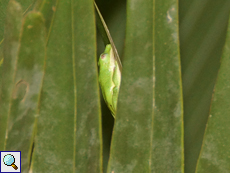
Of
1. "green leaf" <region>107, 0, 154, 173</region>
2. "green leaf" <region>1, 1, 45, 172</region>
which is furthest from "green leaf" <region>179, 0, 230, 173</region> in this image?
"green leaf" <region>1, 1, 45, 172</region>

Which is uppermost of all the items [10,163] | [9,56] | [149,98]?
[9,56]

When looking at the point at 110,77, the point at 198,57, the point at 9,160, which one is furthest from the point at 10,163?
A: the point at 198,57

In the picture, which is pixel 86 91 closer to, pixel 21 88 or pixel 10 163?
pixel 21 88

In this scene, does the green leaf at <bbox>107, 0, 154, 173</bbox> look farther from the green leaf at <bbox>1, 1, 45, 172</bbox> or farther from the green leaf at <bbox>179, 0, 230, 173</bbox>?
the green leaf at <bbox>179, 0, 230, 173</bbox>

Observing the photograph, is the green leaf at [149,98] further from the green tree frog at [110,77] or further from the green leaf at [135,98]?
the green tree frog at [110,77]


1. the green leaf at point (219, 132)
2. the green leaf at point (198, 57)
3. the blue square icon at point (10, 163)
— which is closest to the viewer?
the green leaf at point (219, 132)

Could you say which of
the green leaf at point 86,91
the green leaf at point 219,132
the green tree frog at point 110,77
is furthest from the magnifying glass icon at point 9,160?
the green leaf at point 219,132
